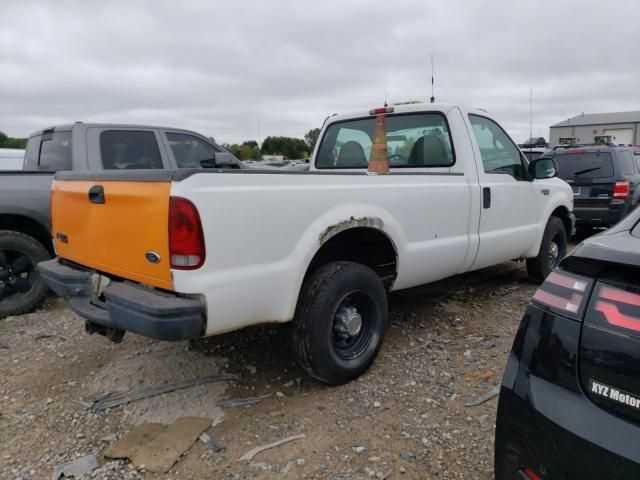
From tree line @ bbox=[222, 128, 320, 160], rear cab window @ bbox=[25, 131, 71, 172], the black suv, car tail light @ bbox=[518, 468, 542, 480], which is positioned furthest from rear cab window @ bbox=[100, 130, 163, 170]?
tree line @ bbox=[222, 128, 320, 160]

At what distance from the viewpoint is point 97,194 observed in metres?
2.80

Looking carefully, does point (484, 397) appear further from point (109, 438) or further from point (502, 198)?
point (109, 438)

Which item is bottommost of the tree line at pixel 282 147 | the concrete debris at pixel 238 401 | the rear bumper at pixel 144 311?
the concrete debris at pixel 238 401

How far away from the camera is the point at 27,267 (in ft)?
15.6

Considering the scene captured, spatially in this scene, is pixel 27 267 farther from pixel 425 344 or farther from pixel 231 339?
pixel 425 344

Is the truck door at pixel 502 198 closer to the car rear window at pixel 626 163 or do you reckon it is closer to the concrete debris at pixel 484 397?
the concrete debris at pixel 484 397

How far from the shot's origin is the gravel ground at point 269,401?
2.51 m

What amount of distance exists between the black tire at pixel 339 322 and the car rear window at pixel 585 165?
6.37 m

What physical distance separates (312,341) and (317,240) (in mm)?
606

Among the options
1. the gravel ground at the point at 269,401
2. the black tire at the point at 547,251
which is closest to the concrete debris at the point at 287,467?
the gravel ground at the point at 269,401

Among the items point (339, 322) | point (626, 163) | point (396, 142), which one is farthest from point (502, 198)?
point (626, 163)

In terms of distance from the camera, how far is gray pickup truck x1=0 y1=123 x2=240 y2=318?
15.2ft

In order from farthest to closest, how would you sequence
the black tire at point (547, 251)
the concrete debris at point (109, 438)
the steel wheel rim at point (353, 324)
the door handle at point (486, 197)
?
1. the black tire at point (547, 251)
2. the door handle at point (486, 197)
3. the steel wheel rim at point (353, 324)
4. the concrete debris at point (109, 438)

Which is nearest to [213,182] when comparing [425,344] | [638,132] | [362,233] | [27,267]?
[362,233]
